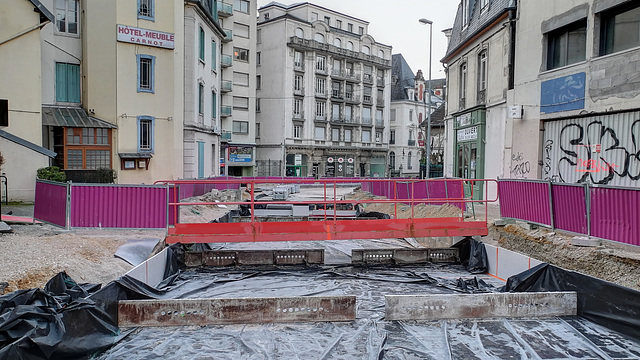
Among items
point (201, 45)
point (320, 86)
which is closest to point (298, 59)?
point (320, 86)

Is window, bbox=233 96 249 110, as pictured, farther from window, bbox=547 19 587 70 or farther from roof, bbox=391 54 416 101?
window, bbox=547 19 587 70

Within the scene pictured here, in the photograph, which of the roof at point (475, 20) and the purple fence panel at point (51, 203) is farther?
the roof at point (475, 20)

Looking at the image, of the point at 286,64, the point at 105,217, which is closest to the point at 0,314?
the point at 105,217

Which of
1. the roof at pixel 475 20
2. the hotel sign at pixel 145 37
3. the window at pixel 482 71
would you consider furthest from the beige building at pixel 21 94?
the window at pixel 482 71

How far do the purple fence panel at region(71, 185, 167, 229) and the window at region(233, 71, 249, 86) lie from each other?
122 feet

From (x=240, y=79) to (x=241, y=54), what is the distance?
2578 millimetres

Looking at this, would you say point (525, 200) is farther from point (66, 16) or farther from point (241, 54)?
point (241, 54)

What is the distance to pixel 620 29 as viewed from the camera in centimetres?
1159

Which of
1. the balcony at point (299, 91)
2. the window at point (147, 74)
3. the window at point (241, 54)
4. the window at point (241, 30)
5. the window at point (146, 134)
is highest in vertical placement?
the window at point (241, 30)

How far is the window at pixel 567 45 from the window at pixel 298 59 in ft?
133

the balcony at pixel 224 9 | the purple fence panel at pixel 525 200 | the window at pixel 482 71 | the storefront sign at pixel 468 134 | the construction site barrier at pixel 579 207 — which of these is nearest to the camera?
the construction site barrier at pixel 579 207

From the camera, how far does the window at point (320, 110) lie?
2194 inches

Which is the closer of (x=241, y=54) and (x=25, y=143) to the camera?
(x=25, y=143)

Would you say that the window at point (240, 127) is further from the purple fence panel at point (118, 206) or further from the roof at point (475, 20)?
the purple fence panel at point (118, 206)
